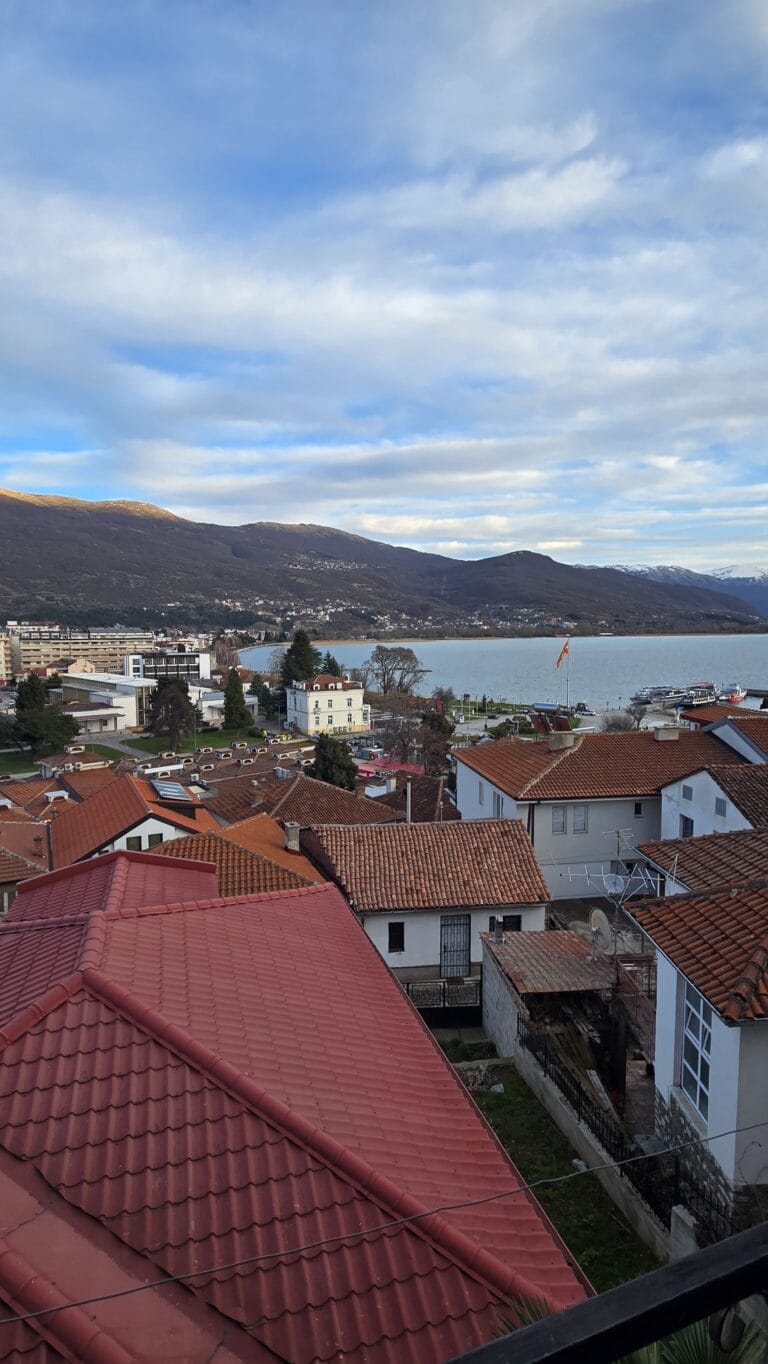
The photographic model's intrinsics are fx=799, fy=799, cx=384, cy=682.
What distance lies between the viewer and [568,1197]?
8.16m

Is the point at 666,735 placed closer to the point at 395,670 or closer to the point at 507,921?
the point at 507,921

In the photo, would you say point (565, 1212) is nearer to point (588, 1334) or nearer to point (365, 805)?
point (588, 1334)

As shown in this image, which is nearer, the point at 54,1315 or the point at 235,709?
the point at 54,1315

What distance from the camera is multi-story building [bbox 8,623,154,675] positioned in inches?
5153

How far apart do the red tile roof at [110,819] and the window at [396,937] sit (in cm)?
870

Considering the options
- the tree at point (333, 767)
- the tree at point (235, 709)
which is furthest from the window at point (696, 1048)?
the tree at point (235, 709)

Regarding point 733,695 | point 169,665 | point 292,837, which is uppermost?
point 292,837

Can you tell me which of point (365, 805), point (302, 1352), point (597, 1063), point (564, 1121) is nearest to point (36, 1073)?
point (302, 1352)

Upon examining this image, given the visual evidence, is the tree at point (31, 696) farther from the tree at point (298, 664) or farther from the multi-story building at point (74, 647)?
the multi-story building at point (74, 647)

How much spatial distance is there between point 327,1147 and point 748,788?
1412 centimetres

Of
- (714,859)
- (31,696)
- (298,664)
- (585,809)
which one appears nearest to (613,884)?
(585,809)

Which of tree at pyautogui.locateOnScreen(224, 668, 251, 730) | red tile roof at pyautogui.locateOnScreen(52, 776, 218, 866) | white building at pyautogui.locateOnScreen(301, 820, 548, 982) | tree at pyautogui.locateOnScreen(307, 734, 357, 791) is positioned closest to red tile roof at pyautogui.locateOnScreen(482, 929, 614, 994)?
white building at pyautogui.locateOnScreen(301, 820, 548, 982)

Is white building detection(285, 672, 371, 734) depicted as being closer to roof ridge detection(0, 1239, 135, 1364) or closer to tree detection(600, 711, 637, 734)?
tree detection(600, 711, 637, 734)

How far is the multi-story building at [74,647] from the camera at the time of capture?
131 metres
